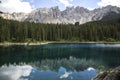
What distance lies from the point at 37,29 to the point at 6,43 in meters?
42.5

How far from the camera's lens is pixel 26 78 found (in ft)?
143

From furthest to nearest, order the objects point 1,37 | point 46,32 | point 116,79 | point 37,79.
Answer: point 46,32
point 1,37
point 37,79
point 116,79

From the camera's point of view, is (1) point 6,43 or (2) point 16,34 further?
(2) point 16,34

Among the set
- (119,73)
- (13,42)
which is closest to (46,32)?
(13,42)

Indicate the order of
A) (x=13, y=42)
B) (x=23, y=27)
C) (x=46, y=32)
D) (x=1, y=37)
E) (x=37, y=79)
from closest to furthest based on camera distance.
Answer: (x=37, y=79), (x=1, y=37), (x=13, y=42), (x=23, y=27), (x=46, y=32)

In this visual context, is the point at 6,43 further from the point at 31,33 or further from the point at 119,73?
the point at 119,73

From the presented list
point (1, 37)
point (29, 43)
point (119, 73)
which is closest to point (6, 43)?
point (1, 37)

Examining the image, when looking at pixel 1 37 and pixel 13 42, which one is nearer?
pixel 1 37

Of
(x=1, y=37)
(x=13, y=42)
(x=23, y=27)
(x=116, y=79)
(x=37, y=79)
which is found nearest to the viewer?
(x=116, y=79)

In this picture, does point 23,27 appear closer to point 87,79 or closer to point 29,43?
point 29,43

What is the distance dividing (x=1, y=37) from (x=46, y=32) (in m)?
55.3

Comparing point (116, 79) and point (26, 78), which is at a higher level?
point (116, 79)

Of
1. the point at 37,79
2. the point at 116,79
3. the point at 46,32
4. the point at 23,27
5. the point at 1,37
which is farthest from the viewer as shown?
the point at 46,32

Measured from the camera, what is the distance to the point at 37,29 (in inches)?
7461
